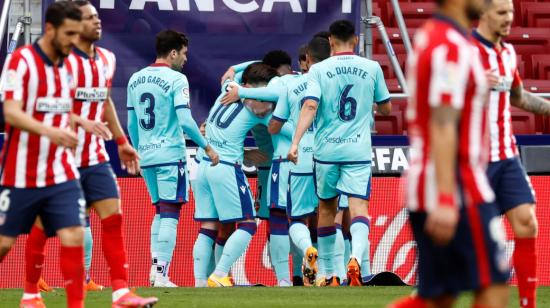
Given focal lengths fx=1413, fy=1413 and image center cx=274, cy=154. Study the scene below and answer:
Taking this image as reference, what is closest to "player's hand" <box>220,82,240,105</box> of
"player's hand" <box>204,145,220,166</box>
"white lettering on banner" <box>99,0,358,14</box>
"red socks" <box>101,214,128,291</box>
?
"player's hand" <box>204,145,220,166</box>

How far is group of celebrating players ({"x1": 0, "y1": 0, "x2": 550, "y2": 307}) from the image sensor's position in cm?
552

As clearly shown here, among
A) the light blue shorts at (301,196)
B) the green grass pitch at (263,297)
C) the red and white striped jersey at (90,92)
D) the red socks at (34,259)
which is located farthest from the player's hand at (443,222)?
the light blue shorts at (301,196)

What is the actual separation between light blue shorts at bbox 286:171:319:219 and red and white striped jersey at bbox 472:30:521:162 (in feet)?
14.2

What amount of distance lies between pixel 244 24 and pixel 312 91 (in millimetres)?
2140

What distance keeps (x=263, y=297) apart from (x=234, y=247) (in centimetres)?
169

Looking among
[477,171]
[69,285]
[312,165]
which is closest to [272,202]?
[312,165]

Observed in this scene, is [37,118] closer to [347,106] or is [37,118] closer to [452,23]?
[452,23]

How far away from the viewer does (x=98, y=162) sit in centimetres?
892

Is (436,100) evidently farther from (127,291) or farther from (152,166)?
(152,166)

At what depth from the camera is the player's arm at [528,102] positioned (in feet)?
28.7

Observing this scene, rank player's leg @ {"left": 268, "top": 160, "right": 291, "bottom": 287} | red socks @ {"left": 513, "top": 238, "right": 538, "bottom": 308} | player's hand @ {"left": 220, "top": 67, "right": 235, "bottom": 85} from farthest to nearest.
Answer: player's hand @ {"left": 220, "top": 67, "right": 235, "bottom": 85}, player's leg @ {"left": 268, "top": 160, "right": 291, "bottom": 287}, red socks @ {"left": 513, "top": 238, "right": 538, "bottom": 308}

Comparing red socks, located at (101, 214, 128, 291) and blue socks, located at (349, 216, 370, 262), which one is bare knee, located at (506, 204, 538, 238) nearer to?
red socks, located at (101, 214, 128, 291)

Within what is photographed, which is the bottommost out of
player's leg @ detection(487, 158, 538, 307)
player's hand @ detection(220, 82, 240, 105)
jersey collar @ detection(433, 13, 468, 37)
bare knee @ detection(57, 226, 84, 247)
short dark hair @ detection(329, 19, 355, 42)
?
bare knee @ detection(57, 226, 84, 247)

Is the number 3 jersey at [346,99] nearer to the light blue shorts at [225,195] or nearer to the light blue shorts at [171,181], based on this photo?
the light blue shorts at [225,195]
